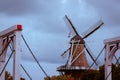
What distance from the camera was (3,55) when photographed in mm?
16969

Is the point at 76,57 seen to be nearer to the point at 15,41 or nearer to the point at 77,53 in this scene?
the point at 77,53

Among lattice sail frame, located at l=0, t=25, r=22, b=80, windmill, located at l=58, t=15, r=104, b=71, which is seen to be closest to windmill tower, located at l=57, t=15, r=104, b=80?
windmill, located at l=58, t=15, r=104, b=71

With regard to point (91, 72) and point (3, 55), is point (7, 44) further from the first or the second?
point (91, 72)

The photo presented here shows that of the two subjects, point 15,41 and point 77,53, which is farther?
point 77,53

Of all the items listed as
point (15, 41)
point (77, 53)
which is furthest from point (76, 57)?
point (15, 41)

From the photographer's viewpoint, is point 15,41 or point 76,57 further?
point 76,57

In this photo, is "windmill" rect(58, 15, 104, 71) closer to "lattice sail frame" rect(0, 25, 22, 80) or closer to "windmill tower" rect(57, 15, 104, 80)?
"windmill tower" rect(57, 15, 104, 80)

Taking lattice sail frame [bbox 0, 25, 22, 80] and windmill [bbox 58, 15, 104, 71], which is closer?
lattice sail frame [bbox 0, 25, 22, 80]

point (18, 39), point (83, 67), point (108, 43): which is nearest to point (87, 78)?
point (83, 67)

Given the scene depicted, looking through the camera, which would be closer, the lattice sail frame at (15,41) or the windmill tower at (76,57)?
the lattice sail frame at (15,41)

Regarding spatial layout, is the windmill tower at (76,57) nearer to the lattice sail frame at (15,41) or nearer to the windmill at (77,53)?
the windmill at (77,53)

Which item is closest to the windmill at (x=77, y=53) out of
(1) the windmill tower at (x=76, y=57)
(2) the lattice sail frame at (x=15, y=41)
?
(1) the windmill tower at (x=76, y=57)

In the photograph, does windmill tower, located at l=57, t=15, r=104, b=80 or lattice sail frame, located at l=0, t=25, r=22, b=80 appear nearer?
lattice sail frame, located at l=0, t=25, r=22, b=80

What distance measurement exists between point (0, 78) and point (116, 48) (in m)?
4.88
